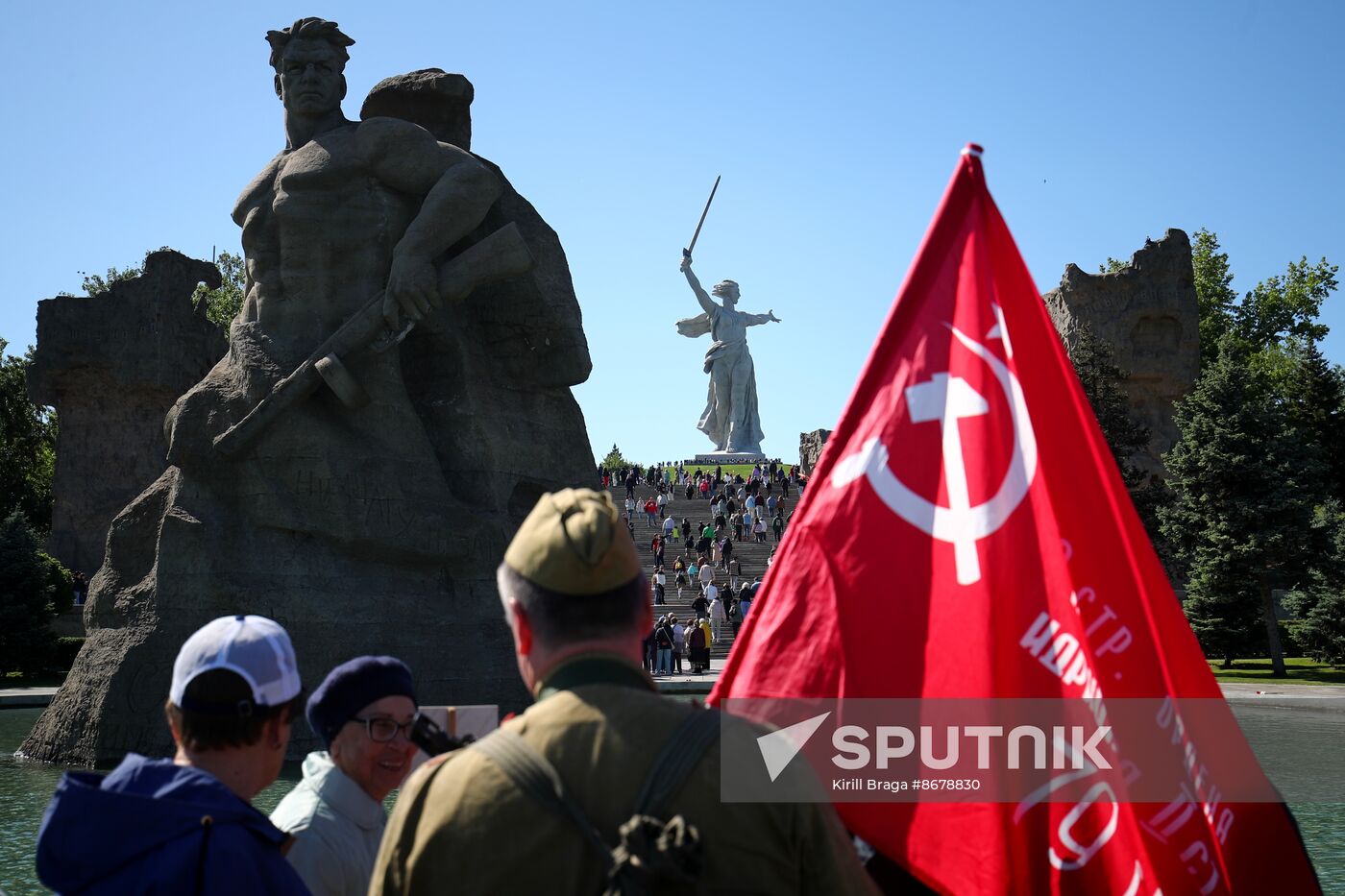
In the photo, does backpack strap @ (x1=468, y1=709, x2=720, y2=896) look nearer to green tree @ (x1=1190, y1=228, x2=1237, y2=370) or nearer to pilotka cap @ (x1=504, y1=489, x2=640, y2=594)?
pilotka cap @ (x1=504, y1=489, x2=640, y2=594)

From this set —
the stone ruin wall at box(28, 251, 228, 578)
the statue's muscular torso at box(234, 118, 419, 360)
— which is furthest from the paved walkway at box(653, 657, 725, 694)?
the stone ruin wall at box(28, 251, 228, 578)

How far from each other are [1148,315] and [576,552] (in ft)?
137

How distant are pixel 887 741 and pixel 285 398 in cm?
1033

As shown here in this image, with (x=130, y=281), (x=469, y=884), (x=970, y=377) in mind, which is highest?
(x=130, y=281)

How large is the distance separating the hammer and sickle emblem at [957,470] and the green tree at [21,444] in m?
50.6

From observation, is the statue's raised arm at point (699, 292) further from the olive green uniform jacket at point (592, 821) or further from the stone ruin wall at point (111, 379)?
the olive green uniform jacket at point (592, 821)

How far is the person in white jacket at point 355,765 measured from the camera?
3.17m

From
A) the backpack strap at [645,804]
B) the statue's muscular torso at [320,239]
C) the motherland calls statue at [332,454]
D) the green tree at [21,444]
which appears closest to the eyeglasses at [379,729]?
the backpack strap at [645,804]

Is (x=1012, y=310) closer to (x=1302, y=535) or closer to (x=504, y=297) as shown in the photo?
(x=504, y=297)

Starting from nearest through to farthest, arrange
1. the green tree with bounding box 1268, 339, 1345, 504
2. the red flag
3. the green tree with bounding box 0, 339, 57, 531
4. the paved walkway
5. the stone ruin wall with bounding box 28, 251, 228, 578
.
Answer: the red flag, the paved walkway, the stone ruin wall with bounding box 28, 251, 228, 578, the green tree with bounding box 1268, 339, 1345, 504, the green tree with bounding box 0, 339, 57, 531

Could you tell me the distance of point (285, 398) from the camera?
12.3m

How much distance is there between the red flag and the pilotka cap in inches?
34.5

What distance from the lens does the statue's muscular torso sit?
1280 cm

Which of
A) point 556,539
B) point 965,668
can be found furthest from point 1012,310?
point 556,539
